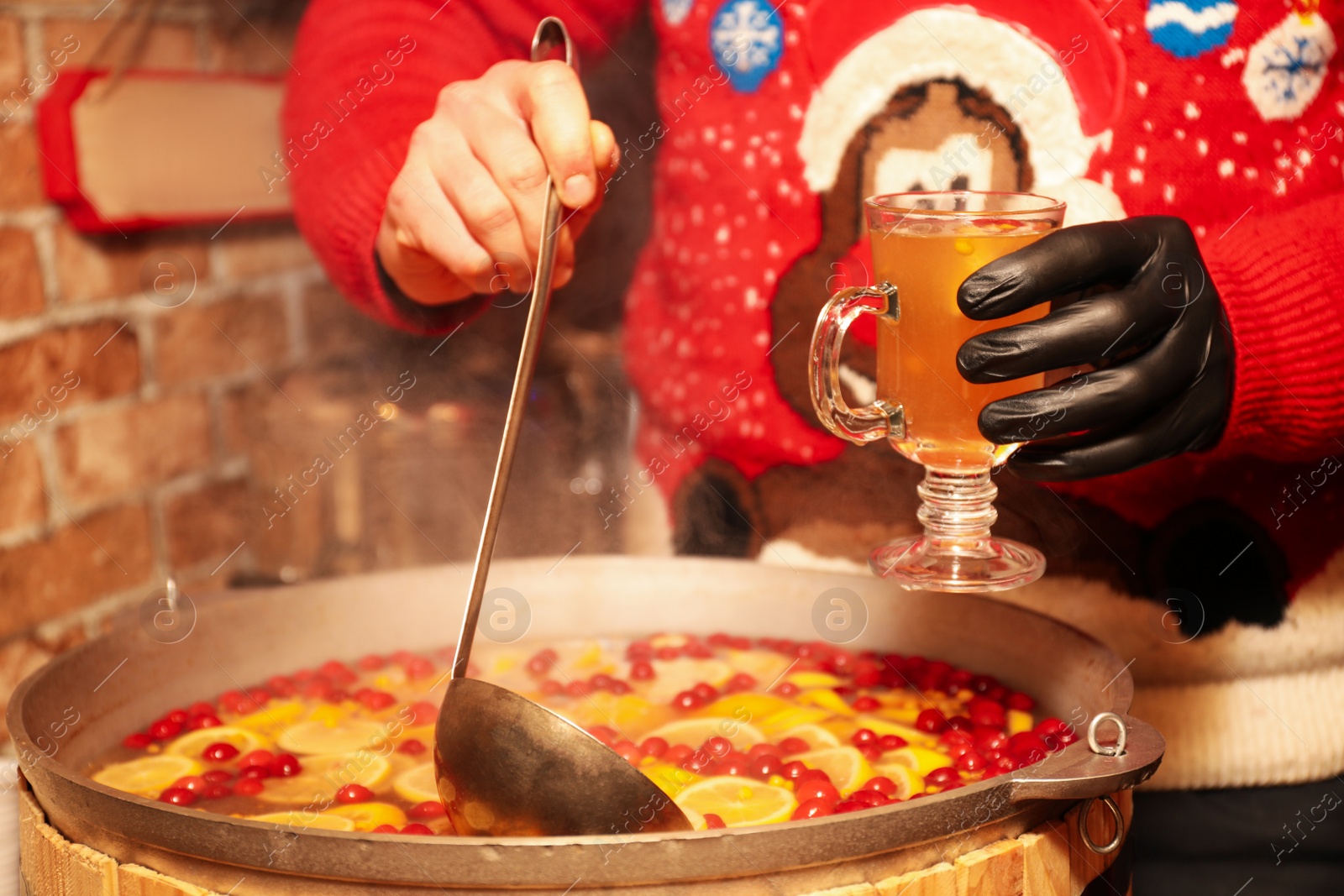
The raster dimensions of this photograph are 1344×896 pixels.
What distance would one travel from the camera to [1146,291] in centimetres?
93

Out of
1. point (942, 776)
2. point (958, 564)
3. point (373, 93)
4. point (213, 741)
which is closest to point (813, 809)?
point (942, 776)

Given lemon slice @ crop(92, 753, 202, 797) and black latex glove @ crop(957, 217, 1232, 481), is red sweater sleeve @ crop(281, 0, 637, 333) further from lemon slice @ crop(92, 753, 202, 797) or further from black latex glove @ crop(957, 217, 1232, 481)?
black latex glove @ crop(957, 217, 1232, 481)

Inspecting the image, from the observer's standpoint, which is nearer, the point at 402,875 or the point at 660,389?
the point at 402,875

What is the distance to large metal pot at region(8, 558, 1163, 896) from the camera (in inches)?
28.9

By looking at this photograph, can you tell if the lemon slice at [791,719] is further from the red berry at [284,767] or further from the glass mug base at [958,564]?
the red berry at [284,767]

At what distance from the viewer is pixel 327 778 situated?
1.13m

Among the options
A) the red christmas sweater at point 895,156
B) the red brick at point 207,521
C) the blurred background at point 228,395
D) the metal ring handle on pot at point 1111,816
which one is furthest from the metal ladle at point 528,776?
the red brick at point 207,521

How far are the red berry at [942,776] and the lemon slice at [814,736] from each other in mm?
107

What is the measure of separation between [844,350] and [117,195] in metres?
1.33

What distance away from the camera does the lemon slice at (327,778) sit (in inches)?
43.1

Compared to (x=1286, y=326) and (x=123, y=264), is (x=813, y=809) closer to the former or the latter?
(x=1286, y=326)

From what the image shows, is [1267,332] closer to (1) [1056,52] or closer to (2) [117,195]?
(1) [1056,52]

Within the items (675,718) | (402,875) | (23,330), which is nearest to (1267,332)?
(675,718)

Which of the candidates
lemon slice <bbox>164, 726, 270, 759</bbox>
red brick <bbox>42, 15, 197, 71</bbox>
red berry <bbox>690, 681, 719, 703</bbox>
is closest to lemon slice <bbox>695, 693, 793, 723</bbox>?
red berry <bbox>690, 681, 719, 703</bbox>
